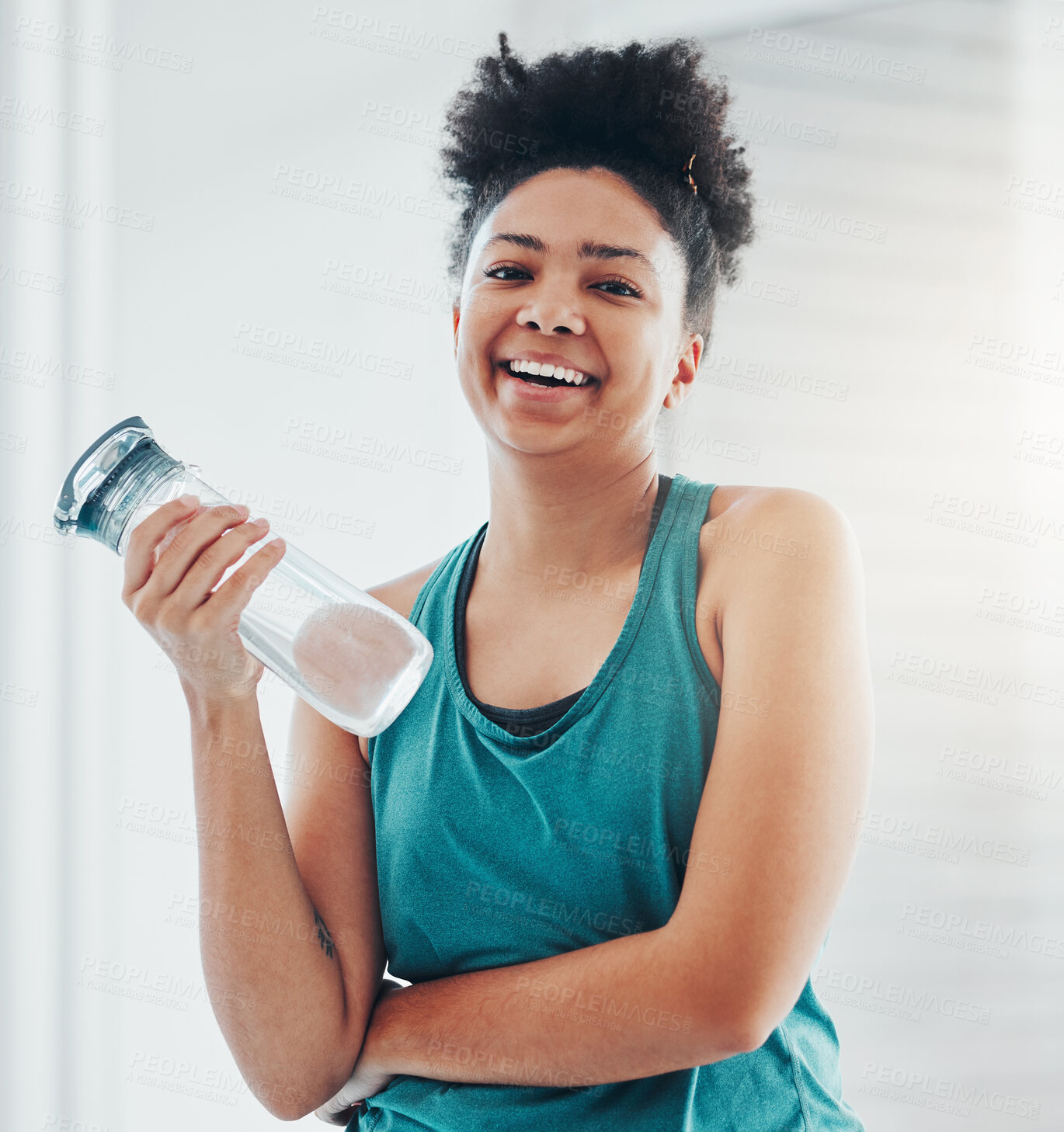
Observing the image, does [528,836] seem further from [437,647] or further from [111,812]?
[111,812]

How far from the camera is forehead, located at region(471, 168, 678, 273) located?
0.92 meters

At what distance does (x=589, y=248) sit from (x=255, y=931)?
64cm

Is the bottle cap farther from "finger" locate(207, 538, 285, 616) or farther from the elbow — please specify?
the elbow

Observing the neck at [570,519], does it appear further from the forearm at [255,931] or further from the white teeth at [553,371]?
the forearm at [255,931]

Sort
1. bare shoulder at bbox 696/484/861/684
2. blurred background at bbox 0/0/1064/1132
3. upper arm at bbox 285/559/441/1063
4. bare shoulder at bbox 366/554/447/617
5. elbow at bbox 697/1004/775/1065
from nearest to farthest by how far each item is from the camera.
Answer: elbow at bbox 697/1004/775/1065 → bare shoulder at bbox 696/484/861/684 → upper arm at bbox 285/559/441/1063 → bare shoulder at bbox 366/554/447/617 → blurred background at bbox 0/0/1064/1132

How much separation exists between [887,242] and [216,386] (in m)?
1.00

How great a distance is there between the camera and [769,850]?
0.75m

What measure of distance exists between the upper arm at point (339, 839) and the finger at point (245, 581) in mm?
244

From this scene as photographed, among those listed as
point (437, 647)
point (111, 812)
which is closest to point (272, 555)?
point (437, 647)

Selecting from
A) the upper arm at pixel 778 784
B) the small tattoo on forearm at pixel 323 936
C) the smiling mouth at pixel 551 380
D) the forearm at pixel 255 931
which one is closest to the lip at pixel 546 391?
the smiling mouth at pixel 551 380

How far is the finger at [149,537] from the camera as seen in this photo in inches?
30.6

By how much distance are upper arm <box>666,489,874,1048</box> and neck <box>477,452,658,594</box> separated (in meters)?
0.16

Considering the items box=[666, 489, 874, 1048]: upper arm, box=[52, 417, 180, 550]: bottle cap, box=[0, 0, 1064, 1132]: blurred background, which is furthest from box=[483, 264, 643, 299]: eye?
box=[0, 0, 1064, 1132]: blurred background

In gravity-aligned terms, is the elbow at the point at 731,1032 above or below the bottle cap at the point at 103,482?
below
